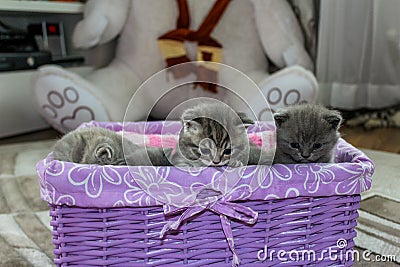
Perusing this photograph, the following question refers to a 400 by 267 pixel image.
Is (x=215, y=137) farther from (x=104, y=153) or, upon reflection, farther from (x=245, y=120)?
(x=104, y=153)

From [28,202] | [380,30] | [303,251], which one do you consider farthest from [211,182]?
[380,30]

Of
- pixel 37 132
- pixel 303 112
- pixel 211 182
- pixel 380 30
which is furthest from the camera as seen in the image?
pixel 37 132

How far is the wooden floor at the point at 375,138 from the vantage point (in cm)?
170

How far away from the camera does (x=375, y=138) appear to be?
5.93 feet

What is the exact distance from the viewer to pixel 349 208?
77cm

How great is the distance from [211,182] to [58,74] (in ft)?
3.43

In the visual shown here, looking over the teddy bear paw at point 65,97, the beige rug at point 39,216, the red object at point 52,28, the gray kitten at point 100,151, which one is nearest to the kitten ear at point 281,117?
the gray kitten at point 100,151

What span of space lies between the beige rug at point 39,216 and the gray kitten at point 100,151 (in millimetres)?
232

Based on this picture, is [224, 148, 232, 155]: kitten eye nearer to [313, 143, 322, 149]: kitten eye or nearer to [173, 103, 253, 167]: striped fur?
[173, 103, 253, 167]: striped fur

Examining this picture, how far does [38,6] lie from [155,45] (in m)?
0.58

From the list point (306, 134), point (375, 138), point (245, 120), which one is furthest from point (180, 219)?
point (375, 138)

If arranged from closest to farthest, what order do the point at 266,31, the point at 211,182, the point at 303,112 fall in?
the point at 211,182 → the point at 303,112 → the point at 266,31

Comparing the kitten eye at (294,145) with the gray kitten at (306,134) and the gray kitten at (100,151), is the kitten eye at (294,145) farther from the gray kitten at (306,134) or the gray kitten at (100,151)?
the gray kitten at (100,151)

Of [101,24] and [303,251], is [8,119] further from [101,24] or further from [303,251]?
[303,251]
